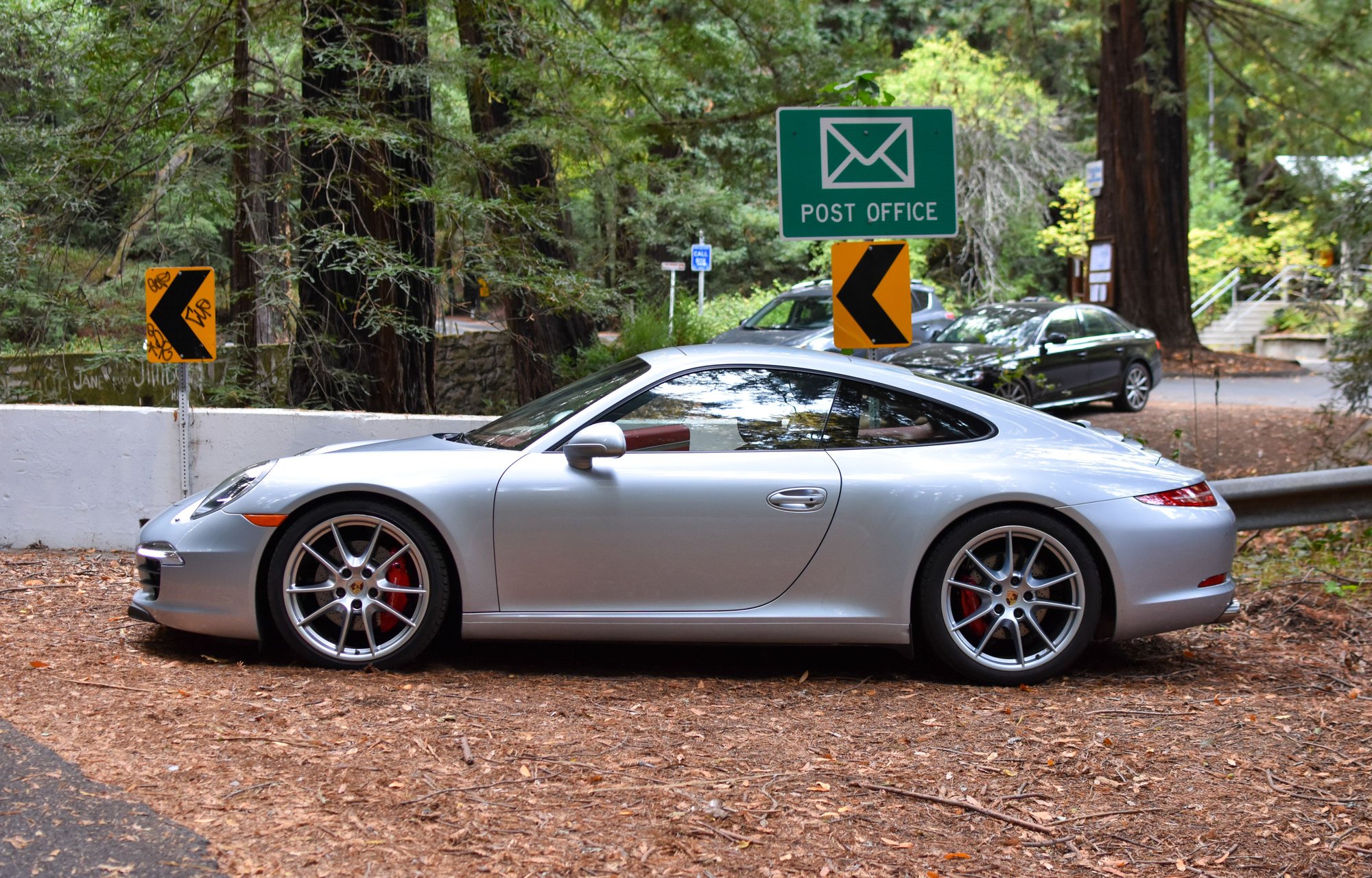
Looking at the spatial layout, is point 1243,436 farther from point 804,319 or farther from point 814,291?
point 814,291

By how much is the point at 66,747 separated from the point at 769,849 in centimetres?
224

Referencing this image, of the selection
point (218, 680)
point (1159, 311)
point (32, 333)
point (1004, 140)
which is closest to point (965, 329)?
point (1159, 311)

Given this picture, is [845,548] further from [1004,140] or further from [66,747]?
[1004,140]

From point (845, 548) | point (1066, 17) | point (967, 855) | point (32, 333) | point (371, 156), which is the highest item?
point (1066, 17)

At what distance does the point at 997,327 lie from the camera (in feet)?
53.3

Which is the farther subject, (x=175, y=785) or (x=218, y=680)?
(x=218, y=680)

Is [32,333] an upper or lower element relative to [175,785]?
upper

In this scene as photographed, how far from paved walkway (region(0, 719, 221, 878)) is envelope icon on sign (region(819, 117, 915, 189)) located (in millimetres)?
4766

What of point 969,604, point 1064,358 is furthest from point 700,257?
point 969,604

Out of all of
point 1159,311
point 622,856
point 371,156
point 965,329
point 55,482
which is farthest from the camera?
point 1159,311

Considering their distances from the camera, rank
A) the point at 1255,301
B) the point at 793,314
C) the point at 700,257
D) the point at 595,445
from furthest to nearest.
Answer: the point at 1255,301 < the point at 700,257 < the point at 793,314 < the point at 595,445

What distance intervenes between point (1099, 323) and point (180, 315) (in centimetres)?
1284

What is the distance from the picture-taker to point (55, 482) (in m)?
7.45

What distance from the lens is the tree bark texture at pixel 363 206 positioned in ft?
28.2
